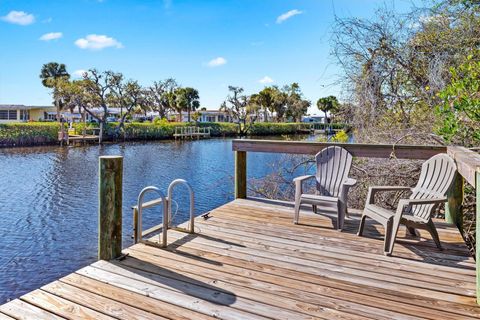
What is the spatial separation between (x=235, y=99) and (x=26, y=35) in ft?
67.6

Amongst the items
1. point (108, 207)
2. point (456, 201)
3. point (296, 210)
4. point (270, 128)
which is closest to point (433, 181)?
point (456, 201)

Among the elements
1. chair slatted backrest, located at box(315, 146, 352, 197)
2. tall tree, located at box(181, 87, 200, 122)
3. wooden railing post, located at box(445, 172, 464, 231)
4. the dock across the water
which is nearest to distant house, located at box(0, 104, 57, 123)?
tall tree, located at box(181, 87, 200, 122)

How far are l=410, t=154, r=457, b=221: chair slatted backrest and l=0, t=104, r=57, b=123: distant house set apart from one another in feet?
146

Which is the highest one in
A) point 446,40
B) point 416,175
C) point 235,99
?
point 235,99

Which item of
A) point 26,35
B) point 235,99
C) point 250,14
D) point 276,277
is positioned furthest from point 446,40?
point 235,99

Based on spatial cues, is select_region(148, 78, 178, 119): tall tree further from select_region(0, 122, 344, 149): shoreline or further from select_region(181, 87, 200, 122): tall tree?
select_region(0, 122, 344, 149): shoreline

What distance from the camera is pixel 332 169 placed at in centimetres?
387

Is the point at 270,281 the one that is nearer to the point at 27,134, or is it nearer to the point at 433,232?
the point at 433,232

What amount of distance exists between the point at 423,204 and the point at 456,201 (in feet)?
3.31

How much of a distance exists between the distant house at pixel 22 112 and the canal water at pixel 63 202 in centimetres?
2675

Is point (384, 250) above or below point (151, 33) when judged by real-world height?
below

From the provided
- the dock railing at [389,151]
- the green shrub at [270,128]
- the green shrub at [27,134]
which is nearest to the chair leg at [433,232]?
the dock railing at [389,151]

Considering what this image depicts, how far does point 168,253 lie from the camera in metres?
2.78

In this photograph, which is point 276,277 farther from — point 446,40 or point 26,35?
point 26,35
